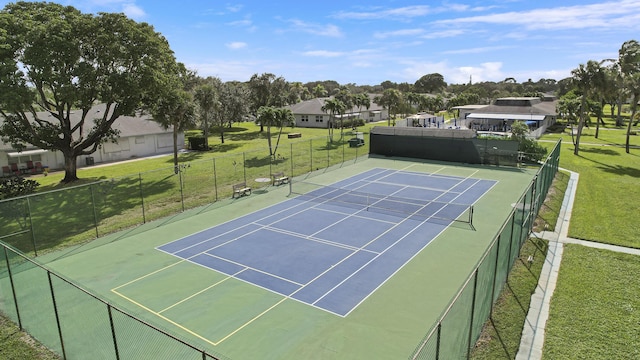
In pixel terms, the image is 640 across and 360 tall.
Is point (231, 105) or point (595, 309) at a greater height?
point (231, 105)

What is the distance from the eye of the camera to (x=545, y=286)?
13.1 m

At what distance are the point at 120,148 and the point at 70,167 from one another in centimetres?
1072

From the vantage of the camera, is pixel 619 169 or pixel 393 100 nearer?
pixel 619 169

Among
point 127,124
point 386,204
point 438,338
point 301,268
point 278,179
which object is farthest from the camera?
point 127,124

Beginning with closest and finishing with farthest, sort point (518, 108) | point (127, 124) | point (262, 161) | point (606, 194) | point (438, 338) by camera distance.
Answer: point (438, 338), point (606, 194), point (262, 161), point (127, 124), point (518, 108)

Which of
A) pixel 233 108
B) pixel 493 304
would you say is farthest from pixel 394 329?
pixel 233 108

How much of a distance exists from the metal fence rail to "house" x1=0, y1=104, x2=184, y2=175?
32124 millimetres

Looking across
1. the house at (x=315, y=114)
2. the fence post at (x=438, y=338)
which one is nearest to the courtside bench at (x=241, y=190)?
the fence post at (x=438, y=338)

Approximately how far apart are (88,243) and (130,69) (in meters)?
13.7

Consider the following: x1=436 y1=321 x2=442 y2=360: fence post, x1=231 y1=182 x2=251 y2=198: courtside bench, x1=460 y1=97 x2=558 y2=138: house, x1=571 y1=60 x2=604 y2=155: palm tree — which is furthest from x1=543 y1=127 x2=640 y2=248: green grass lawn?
x1=231 y1=182 x2=251 y2=198: courtside bench

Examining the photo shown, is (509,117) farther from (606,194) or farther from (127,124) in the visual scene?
(127,124)

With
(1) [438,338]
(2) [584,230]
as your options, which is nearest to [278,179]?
(2) [584,230]

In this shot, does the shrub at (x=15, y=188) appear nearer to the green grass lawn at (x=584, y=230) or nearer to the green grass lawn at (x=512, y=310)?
the green grass lawn at (x=584, y=230)

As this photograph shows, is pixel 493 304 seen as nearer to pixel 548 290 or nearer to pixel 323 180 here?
pixel 548 290
